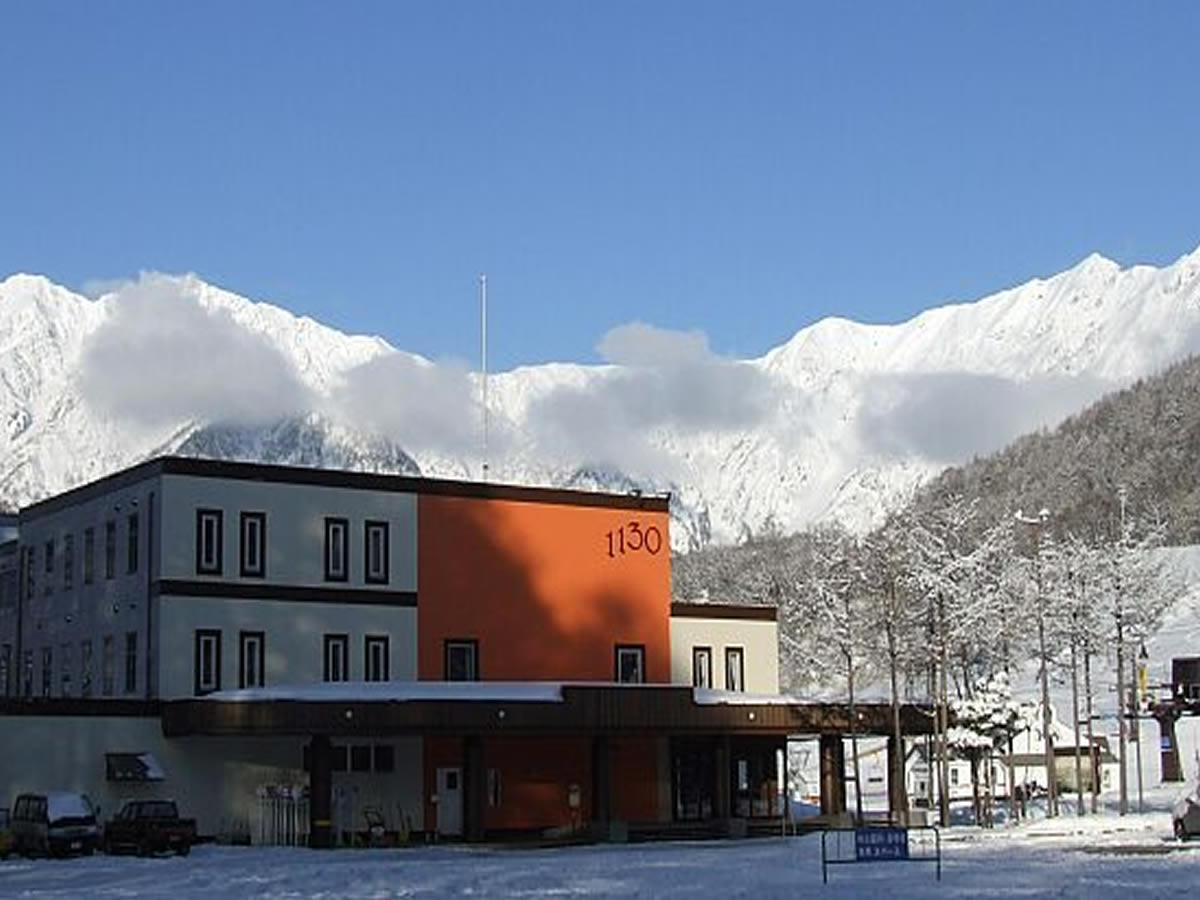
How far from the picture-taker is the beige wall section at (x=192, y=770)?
185ft

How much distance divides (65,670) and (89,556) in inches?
151

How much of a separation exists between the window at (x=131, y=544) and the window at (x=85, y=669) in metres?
3.67

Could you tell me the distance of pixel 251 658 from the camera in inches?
2466

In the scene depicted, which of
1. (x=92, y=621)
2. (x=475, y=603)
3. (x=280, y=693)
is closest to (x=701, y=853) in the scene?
(x=280, y=693)

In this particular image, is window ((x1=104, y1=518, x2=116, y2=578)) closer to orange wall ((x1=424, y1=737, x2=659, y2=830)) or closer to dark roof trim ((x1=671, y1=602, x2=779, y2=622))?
orange wall ((x1=424, y1=737, x2=659, y2=830))

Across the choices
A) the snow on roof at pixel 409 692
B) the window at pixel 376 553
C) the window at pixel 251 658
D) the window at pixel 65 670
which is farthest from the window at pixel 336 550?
the window at pixel 65 670

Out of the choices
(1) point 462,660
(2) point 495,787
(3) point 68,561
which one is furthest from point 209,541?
(2) point 495,787

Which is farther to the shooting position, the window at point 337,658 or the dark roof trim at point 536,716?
the window at point 337,658

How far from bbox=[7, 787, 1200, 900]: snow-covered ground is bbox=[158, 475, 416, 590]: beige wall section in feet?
31.9

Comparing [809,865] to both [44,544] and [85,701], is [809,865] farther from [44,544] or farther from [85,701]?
[44,544]

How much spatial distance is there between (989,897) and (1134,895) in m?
2.39

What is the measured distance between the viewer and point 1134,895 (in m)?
34.0

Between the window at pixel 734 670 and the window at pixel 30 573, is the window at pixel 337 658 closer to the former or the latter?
the window at pixel 30 573

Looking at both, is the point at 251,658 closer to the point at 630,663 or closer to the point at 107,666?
the point at 107,666
